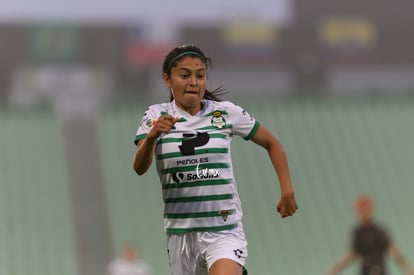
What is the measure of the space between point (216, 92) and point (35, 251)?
13034 mm

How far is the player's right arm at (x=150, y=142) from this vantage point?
485cm

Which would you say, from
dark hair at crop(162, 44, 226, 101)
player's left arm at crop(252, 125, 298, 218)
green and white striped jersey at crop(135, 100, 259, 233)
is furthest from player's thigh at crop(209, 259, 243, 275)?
dark hair at crop(162, 44, 226, 101)

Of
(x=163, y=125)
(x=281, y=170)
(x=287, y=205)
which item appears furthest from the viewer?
(x=281, y=170)

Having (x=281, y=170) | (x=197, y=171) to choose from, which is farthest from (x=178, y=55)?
(x=281, y=170)

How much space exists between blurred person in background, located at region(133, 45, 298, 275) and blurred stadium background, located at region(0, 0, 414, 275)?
1343 centimetres

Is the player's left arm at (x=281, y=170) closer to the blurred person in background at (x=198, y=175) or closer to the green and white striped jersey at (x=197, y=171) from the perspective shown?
the blurred person in background at (x=198, y=175)

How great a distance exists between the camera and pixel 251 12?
73.4 feet

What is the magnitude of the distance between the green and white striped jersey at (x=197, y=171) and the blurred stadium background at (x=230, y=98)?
531 inches

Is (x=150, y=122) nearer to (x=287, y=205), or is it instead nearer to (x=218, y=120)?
(x=218, y=120)

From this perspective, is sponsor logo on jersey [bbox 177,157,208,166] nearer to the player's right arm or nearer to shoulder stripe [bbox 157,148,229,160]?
shoulder stripe [bbox 157,148,229,160]

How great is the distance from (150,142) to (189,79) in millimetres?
504

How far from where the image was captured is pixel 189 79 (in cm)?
525

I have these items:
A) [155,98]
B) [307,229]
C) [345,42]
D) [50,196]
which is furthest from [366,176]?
[50,196]

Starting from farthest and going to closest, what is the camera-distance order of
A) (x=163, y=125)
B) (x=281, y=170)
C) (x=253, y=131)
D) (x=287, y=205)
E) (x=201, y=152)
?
1. (x=253, y=131)
2. (x=281, y=170)
3. (x=201, y=152)
4. (x=287, y=205)
5. (x=163, y=125)
